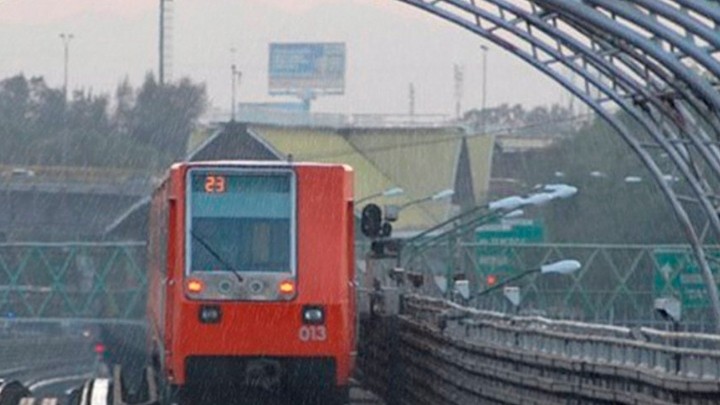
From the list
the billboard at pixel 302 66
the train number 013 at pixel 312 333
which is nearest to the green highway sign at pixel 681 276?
the train number 013 at pixel 312 333

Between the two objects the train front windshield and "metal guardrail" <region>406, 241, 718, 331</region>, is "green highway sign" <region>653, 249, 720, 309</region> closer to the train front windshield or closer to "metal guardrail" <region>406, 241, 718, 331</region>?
"metal guardrail" <region>406, 241, 718, 331</region>

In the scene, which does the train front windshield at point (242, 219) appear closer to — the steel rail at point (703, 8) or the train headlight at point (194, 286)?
the train headlight at point (194, 286)

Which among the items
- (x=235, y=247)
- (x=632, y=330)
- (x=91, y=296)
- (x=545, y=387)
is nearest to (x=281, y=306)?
(x=235, y=247)

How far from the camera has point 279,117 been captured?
72.8m

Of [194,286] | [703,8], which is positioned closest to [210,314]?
[194,286]

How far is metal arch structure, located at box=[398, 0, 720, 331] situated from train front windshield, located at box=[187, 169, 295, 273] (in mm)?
3614

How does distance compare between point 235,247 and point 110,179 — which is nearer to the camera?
point 235,247

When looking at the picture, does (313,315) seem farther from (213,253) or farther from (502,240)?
(502,240)

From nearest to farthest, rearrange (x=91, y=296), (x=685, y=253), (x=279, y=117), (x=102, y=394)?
(x=102, y=394) → (x=685, y=253) → (x=91, y=296) → (x=279, y=117)

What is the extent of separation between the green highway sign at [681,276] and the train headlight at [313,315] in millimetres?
17537

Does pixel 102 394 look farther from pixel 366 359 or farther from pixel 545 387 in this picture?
pixel 545 387

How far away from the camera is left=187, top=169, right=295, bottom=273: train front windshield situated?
28484 mm

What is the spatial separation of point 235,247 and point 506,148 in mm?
56512

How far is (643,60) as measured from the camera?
99.6ft
